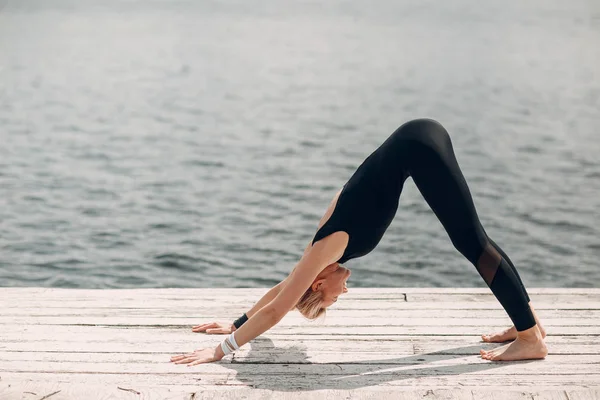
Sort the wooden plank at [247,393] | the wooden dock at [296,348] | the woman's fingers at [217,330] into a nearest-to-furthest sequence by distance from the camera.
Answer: the wooden plank at [247,393] → the wooden dock at [296,348] → the woman's fingers at [217,330]

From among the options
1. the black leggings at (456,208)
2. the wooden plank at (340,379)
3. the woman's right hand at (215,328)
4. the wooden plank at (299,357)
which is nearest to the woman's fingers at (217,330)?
the woman's right hand at (215,328)

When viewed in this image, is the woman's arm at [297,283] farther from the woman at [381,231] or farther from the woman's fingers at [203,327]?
the woman's fingers at [203,327]

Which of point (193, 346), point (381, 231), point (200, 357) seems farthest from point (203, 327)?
point (381, 231)

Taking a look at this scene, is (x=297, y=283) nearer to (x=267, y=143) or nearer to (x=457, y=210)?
(x=457, y=210)

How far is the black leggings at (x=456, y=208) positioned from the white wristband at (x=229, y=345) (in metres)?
1.07

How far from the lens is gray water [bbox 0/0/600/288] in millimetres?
9070

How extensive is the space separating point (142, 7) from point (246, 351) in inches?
1230

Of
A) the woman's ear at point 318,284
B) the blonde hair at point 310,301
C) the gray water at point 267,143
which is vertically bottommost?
the gray water at point 267,143

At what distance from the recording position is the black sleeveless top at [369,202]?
387 centimetres

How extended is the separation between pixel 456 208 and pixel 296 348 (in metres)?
1.02

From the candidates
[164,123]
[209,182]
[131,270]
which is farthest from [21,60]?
[131,270]

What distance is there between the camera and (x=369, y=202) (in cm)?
→ 389

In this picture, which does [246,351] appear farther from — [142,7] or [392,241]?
[142,7]

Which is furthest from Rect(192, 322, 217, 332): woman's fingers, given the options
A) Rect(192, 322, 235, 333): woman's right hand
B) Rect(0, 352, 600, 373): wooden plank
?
Rect(0, 352, 600, 373): wooden plank
